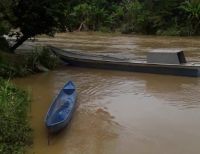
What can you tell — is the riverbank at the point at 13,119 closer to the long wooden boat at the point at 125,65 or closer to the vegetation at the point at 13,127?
the vegetation at the point at 13,127

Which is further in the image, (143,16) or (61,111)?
(143,16)

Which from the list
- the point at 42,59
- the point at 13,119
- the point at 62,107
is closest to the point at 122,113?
the point at 62,107

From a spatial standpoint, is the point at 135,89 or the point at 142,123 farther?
the point at 135,89

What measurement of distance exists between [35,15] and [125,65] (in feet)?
12.5

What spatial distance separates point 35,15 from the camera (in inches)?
636

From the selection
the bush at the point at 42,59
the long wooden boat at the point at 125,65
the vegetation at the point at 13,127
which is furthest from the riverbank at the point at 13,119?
the long wooden boat at the point at 125,65

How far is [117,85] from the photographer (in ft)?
47.4

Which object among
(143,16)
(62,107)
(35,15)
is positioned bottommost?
(62,107)

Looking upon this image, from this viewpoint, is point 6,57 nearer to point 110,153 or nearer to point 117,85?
point 117,85

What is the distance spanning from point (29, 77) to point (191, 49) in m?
11.7

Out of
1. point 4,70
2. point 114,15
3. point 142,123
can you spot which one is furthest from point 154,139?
point 114,15

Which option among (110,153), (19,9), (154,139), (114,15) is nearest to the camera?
(110,153)

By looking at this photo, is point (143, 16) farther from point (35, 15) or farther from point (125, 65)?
point (35, 15)

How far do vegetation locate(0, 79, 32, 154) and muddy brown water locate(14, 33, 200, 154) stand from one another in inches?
10.0
